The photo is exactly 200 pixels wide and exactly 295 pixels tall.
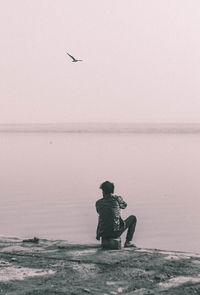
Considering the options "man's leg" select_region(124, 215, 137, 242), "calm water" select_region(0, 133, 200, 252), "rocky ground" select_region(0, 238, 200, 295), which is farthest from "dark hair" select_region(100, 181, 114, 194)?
"calm water" select_region(0, 133, 200, 252)

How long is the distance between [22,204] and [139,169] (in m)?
21.0

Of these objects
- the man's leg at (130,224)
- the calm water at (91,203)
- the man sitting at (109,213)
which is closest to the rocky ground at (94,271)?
the man sitting at (109,213)

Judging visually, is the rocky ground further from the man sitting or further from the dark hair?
the dark hair

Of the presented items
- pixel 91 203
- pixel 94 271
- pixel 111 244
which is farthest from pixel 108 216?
pixel 91 203

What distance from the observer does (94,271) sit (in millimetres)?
8719

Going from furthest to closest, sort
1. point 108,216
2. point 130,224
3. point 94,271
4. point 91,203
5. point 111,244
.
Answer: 1. point 91,203
2. point 130,224
3. point 108,216
4. point 111,244
5. point 94,271

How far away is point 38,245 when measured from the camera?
36.0ft

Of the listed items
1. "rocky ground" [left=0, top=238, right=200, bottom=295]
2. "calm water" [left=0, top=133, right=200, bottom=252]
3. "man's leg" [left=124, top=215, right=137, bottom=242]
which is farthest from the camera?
"calm water" [left=0, top=133, right=200, bottom=252]

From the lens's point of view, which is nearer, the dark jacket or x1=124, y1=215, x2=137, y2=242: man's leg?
the dark jacket

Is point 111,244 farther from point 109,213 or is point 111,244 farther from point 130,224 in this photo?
point 130,224

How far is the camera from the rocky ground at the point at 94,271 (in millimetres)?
7793

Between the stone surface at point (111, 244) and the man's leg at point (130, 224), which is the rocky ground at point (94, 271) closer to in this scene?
the stone surface at point (111, 244)

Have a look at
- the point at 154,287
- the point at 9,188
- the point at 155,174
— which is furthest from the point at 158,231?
the point at 155,174

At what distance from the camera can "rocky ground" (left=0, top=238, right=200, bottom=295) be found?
25.6 feet
